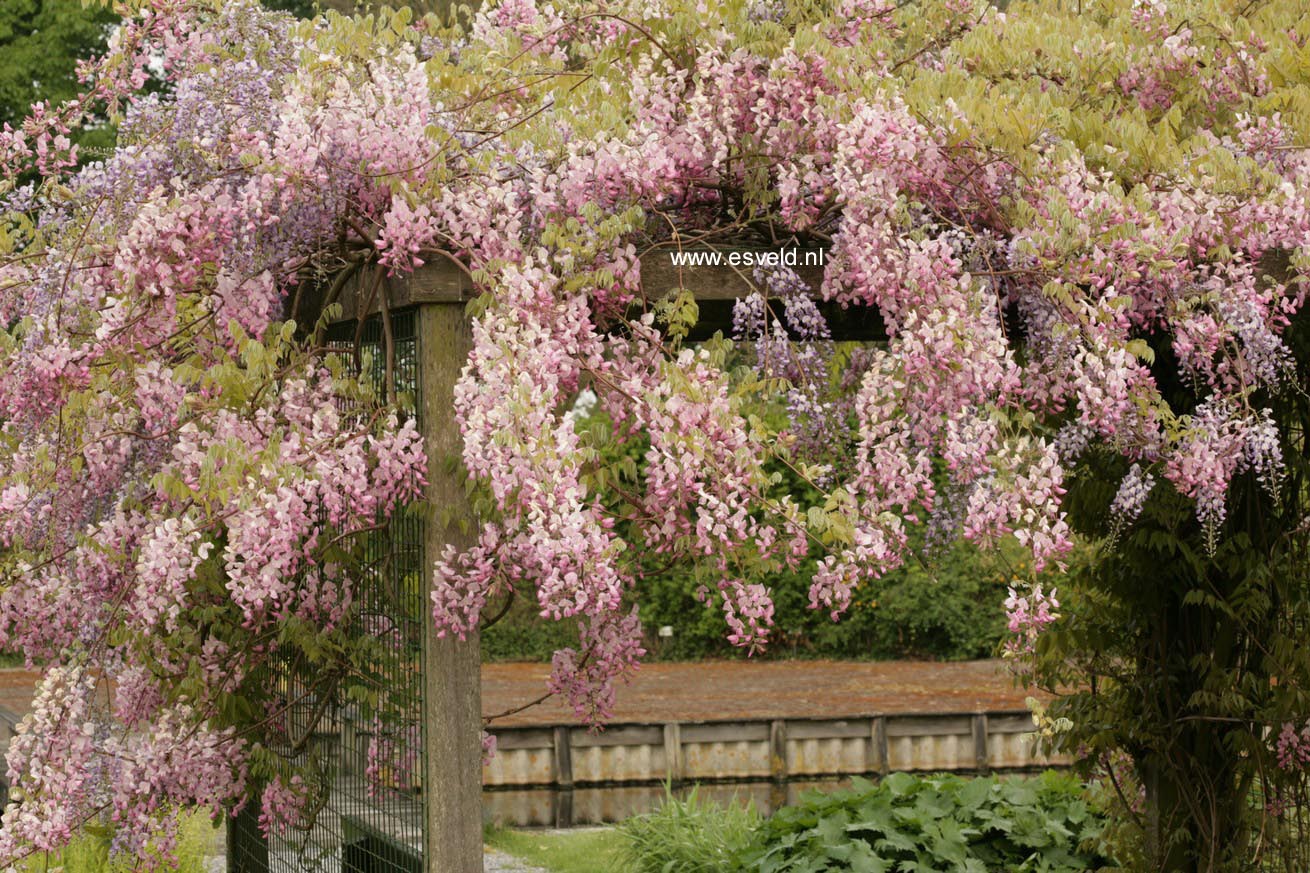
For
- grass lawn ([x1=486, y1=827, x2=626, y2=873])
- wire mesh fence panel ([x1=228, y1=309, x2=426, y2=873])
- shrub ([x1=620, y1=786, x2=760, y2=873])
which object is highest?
wire mesh fence panel ([x1=228, y1=309, x2=426, y2=873])

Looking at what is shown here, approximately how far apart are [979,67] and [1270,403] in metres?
1.80

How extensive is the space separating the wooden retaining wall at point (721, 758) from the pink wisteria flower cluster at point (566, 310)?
31.3 feet

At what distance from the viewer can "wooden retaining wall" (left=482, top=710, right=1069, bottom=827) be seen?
1379 centimetres

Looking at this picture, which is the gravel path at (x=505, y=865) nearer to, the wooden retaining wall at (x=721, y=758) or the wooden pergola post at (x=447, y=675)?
the wooden retaining wall at (x=721, y=758)

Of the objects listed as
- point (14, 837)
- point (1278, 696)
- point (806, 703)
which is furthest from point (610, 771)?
point (14, 837)

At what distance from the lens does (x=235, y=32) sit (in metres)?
4.01

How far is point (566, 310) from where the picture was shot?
354cm

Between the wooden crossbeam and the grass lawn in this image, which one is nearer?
the wooden crossbeam

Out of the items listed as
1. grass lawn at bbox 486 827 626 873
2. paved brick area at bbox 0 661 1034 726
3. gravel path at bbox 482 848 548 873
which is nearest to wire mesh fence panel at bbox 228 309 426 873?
grass lawn at bbox 486 827 626 873

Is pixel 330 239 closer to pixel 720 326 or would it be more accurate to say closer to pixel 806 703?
pixel 720 326

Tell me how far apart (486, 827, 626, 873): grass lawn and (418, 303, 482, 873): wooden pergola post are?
18.2ft

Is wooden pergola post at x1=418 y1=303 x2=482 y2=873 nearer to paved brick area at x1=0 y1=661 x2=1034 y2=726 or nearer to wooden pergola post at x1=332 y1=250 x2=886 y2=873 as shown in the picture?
wooden pergola post at x1=332 y1=250 x2=886 y2=873

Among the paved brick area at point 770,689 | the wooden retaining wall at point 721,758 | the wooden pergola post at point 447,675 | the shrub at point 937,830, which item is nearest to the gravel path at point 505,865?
the wooden retaining wall at point 721,758

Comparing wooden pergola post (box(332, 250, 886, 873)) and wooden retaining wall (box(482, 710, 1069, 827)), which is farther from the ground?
wooden pergola post (box(332, 250, 886, 873))
